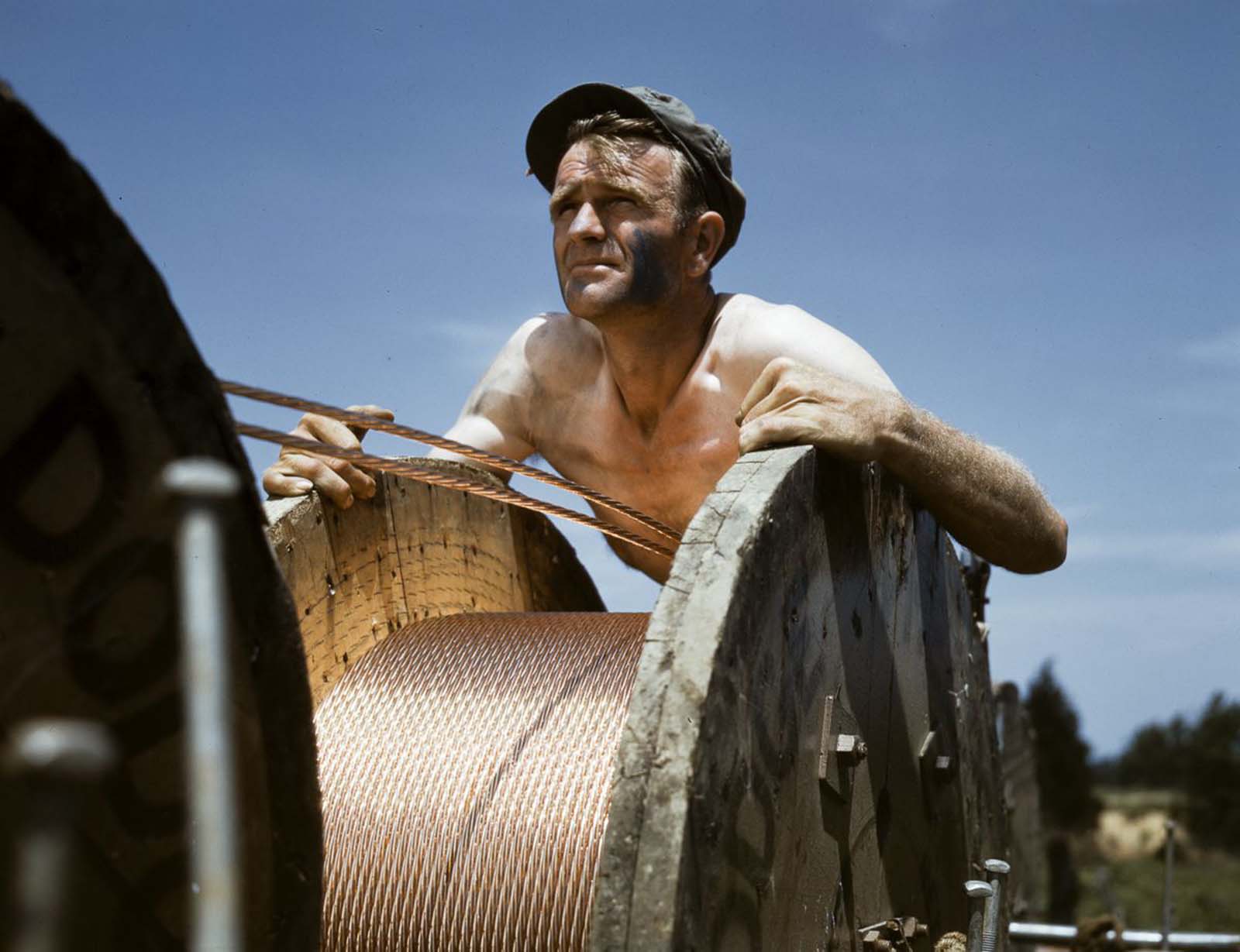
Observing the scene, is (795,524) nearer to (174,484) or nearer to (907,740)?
(907,740)

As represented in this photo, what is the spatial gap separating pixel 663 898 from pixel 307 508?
148 centimetres

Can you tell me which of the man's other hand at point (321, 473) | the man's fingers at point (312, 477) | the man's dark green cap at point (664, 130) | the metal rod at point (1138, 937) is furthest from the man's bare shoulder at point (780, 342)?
the metal rod at point (1138, 937)

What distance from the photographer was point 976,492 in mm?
2904

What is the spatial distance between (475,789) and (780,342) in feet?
4.28

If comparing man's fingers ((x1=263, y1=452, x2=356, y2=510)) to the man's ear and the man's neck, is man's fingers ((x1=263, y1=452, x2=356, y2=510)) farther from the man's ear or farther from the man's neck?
the man's ear

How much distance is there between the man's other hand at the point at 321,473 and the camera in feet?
9.99

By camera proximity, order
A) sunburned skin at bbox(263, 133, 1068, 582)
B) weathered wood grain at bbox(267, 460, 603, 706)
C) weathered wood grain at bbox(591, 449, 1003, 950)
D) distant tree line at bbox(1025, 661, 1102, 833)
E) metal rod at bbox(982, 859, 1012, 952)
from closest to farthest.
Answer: weathered wood grain at bbox(591, 449, 1003, 950), metal rod at bbox(982, 859, 1012, 952), sunburned skin at bbox(263, 133, 1068, 582), weathered wood grain at bbox(267, 460, 603, 706), distant tree line at bbox(1025, 661, 1102, 833)

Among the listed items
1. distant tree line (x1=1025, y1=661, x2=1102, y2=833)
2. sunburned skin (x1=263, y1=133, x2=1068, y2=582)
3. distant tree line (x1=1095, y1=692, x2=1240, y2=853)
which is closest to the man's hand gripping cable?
sunburned skin (x1=263, y1=133, x2=1068, y2=582)

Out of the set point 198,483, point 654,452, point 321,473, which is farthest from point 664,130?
point 198,483

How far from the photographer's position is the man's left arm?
244cm

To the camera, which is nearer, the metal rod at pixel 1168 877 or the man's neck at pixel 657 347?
the man's neck at pixel 657 347

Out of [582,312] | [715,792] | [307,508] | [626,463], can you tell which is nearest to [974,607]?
[626,463]

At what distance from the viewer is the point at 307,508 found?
3.01m

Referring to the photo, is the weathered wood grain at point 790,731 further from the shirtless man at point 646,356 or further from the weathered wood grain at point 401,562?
the weathered wood grain at point 401,562
